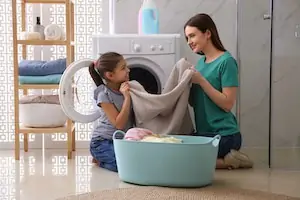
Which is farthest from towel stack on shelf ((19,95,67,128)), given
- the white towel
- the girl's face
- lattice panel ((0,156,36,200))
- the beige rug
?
the beige rug

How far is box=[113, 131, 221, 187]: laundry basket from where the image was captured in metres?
2.36

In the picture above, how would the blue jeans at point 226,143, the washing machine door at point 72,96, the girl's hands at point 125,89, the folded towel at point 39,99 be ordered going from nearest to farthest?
the girl's hands at point 125,89
the blue jeans at point 226,143
the washing machine door at point 72,96
the folded towel at point 39,99

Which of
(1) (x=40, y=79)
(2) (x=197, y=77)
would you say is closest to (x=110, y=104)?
(2) (x=197, y=77)

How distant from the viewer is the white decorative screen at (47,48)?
144 inches

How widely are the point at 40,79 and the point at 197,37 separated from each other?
0.98 m

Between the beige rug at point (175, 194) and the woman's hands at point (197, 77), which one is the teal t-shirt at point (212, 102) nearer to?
the woman's hands at point (197, 77)

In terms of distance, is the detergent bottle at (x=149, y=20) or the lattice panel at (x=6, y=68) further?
the lattice panel at (x=6, y=68)

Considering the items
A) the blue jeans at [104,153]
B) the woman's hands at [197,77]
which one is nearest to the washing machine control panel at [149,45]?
the woman's hands at [197,77]

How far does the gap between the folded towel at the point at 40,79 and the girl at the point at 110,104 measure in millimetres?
396

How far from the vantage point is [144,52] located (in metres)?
3.11

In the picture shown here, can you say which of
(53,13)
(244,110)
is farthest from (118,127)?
(53,13)

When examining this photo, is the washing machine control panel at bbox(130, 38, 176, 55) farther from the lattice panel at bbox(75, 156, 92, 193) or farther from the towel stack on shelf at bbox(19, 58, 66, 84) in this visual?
the lattice panel at bbox(75, 156, 92, 193)

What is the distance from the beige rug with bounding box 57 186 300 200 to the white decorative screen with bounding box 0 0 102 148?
1.49 m

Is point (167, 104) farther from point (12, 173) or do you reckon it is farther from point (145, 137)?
point (12, 173)
